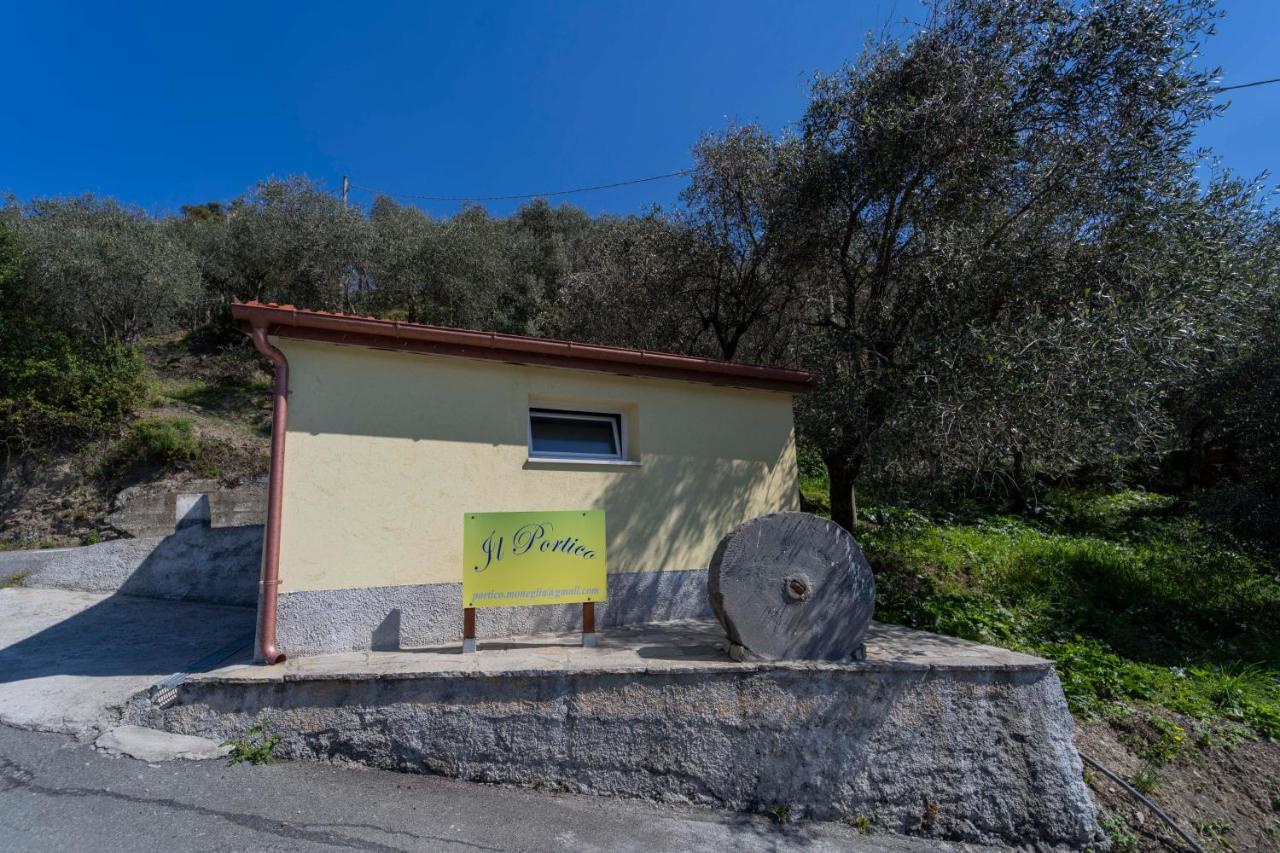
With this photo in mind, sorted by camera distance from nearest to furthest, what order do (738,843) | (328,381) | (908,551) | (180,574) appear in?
(738,843) < (328,381) < (180,574) < (908,551)

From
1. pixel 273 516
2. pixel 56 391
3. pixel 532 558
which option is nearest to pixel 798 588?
pixel 532 558

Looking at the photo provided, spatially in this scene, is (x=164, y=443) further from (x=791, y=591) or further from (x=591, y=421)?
(x=791, y=591)

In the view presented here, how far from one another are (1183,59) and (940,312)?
3466 mm

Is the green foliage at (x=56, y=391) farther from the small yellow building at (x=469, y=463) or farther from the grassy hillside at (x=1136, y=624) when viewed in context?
the grassy hillside at (x=1136, y=624)

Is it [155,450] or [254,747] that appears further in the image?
[155,450]

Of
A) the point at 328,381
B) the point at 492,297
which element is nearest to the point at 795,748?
the point at 328,381

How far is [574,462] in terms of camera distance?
5988 mm

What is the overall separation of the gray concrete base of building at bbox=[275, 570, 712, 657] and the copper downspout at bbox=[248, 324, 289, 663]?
9 cm

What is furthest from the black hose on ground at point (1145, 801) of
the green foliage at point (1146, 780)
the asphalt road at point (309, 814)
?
the asphalt road at point (309, 814)

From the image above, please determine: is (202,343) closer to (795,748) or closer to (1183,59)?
(795,748)

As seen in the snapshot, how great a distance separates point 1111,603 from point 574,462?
24.5 feet

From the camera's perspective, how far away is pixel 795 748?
4.40m

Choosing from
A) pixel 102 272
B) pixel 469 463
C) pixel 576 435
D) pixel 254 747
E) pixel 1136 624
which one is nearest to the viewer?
pixel 254 747

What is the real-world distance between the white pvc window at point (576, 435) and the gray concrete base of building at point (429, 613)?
1.26m
